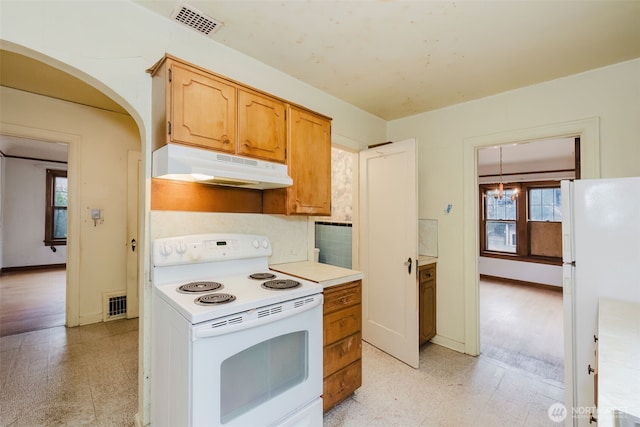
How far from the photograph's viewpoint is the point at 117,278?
355 cm

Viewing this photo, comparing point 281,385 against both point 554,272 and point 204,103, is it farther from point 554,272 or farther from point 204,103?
point 554,272

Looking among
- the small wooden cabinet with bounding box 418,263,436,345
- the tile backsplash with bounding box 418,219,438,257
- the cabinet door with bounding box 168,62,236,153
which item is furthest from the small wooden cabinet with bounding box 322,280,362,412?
the tile backsplash with bounding box 418,219,438,257

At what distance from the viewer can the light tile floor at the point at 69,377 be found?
184 centimetres

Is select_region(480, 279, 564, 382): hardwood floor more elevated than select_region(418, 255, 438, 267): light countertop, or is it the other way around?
select_region(418, 255, 438, 267): light countertop

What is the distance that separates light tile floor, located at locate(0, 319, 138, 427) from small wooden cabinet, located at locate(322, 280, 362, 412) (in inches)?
52.4

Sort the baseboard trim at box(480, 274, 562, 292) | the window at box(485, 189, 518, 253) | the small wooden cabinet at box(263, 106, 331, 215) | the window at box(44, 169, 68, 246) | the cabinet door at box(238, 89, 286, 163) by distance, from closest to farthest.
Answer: the cabinet door at box(238, 89, 286, 163), the small wooden cabinet at box(263, 106, 331, 215), the baseboard trim at box(480, 274, 562, 292), the window at box(485, 189, 518, 253), the window at box(44, 169, 68, 246)

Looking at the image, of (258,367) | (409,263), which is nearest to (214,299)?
(258,367)

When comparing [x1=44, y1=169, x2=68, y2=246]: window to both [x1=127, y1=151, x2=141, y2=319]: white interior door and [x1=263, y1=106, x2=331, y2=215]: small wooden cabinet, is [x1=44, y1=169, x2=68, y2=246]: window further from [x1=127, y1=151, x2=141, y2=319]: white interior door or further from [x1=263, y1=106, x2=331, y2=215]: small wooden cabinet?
[x1=263, y1=106, x2=331, y2=215]: small wooden cabinet

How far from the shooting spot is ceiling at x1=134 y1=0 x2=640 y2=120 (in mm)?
1628

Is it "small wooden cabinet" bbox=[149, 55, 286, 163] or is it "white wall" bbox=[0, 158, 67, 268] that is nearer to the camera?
"small wooden cabinet" bbox=[149, 55, 286, 163]

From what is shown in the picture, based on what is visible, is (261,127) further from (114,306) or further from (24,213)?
(24,213)

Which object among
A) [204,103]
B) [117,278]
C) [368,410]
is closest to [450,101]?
[204,103]

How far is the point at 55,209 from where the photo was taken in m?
6.40

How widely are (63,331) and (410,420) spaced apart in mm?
3742
